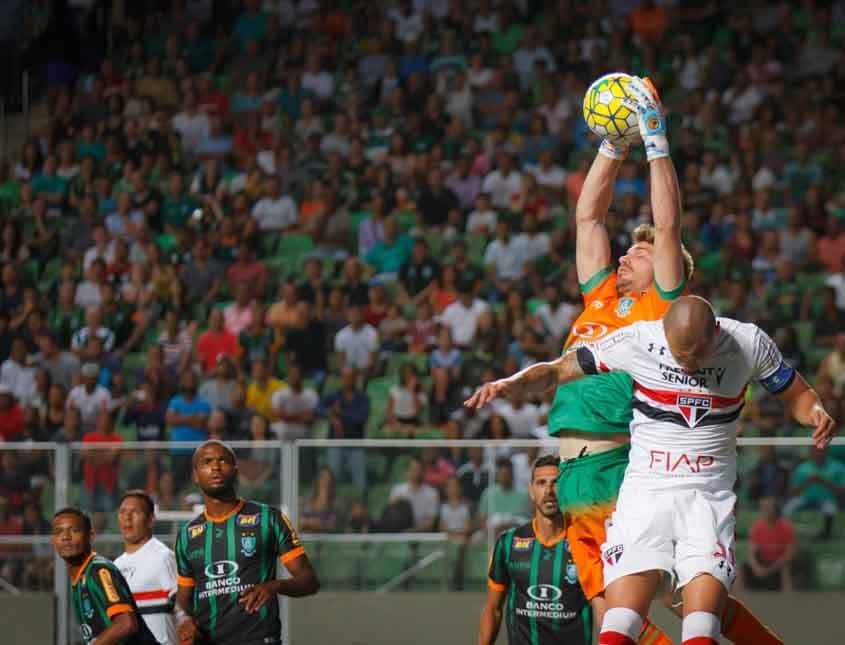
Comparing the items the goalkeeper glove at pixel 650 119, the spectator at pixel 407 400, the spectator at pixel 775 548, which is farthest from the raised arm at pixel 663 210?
the spectator at pixel 407 400

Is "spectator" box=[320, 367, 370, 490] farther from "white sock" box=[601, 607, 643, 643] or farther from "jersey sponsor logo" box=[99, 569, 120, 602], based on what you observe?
"white sock" box=[601, 607, 643, 643]

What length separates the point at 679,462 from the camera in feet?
20.9

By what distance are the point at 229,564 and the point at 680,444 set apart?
280 cm

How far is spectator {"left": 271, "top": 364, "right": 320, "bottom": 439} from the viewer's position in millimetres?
13852

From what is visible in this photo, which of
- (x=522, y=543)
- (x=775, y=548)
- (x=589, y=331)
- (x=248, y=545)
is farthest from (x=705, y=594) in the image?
(x=775, y=548)

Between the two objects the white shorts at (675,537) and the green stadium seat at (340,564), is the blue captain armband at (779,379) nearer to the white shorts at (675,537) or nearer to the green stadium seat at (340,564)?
the white shorts at (675,537)

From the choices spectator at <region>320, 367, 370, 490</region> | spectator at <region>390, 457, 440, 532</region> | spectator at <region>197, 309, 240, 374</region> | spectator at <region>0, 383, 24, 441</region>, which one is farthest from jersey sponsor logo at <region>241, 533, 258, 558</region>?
spectator at <region>197, 309, 240, 374</region>

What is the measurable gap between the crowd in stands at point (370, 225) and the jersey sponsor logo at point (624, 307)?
483 centimetres

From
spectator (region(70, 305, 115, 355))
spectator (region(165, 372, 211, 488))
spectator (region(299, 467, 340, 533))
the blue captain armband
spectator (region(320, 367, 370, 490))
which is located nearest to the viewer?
the blue captain armband

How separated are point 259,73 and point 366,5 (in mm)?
1746

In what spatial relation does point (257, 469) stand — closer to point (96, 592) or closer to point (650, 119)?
point (96, 592)

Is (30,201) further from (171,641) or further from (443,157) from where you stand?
(171,641)

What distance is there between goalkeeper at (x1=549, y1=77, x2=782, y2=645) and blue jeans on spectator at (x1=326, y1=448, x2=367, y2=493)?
16.5 ft

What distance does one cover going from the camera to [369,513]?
39.3ft
